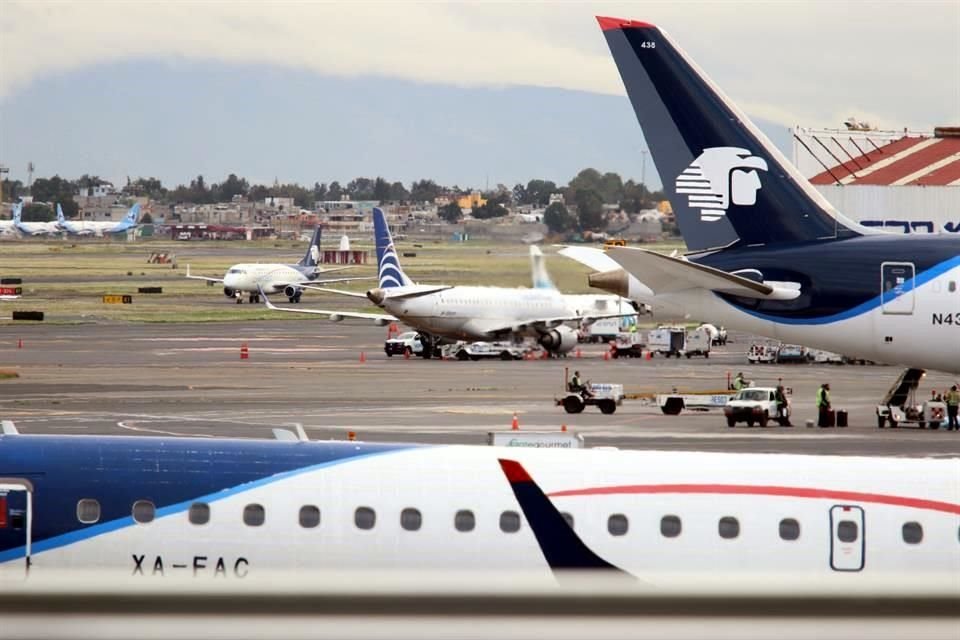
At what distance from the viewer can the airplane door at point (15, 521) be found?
16.3 m

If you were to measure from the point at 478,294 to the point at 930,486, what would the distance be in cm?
6560

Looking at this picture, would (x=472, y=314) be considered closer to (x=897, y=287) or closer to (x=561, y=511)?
(x=897, y=287)

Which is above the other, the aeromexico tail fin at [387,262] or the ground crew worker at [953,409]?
the aeromexico tail fin at [387,262]

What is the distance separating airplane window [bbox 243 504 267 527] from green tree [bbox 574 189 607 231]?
1659 cm

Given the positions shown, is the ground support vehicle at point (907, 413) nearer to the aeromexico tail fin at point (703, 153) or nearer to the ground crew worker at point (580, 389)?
the ground crew worker at point (580, 389)

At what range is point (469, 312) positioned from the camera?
3253 inches

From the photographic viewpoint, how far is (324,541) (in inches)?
660

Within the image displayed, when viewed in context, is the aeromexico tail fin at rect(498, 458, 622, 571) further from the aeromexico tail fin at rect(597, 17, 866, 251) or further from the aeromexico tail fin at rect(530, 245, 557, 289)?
the aeromexico tail fin at rect(597, 17, 866, 251)

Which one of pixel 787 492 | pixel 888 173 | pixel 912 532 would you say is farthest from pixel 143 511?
pixel 888 173

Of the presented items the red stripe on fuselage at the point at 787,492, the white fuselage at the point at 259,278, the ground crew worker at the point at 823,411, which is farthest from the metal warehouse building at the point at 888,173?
the white fuselage at the point at 259,278

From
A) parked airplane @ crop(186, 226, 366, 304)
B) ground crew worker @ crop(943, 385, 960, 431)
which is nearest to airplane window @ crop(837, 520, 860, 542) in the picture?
ground crew worker @ crop(943, 385, 960, 431)

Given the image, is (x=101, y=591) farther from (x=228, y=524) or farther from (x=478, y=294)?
(x=478, y=294)

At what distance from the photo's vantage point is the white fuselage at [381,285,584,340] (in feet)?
271

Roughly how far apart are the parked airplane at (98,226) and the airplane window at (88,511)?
6243 inches
